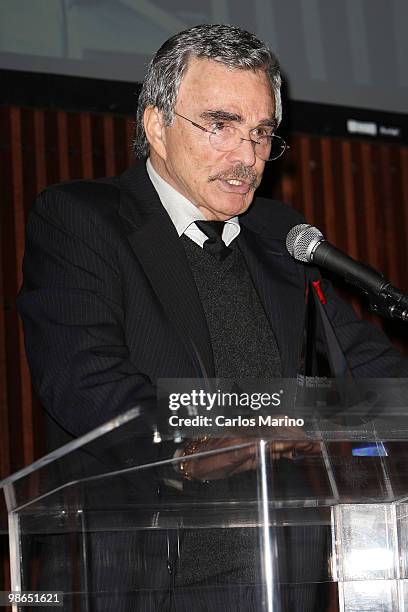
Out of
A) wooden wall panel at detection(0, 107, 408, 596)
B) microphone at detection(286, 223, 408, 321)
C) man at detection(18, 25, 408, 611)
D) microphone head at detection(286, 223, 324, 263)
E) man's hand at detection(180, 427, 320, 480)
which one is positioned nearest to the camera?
man's hand at detection(180, 427, 320, 480)

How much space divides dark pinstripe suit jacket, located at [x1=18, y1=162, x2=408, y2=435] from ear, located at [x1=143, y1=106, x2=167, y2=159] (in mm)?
61

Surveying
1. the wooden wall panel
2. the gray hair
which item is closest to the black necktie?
the gray hair

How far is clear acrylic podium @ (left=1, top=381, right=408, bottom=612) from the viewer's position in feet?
4.56

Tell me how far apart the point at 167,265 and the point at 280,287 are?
298 millimetres

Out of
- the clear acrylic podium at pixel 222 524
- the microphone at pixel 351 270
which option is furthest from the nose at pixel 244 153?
the clear acrylic podium at pixel 222 524

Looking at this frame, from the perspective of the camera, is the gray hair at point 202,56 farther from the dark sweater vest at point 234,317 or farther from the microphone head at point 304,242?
the microphone head at point 304,242

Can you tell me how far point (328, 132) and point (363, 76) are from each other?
0.31 m

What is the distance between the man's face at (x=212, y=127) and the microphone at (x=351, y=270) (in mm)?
356

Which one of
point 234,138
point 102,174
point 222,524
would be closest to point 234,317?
point 234,138

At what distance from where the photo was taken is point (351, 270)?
1829 mm

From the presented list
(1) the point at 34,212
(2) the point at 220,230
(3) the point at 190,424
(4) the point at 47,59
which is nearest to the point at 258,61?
(2) the point at 220,230

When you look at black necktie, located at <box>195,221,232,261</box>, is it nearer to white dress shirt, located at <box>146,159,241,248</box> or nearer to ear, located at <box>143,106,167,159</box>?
white dress shirt, located at <box>146,159,241,248</box>

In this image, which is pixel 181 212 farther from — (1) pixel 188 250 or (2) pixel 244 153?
(2) pixel 244 153

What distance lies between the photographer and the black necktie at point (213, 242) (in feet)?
7.93
